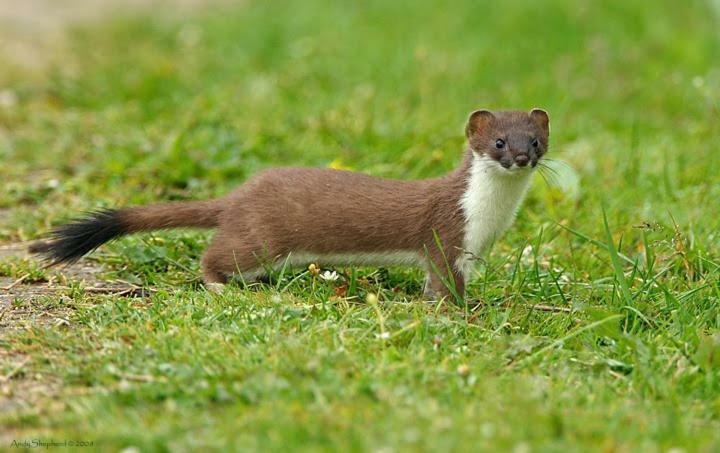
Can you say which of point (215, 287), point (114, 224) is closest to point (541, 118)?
point (215, 287)

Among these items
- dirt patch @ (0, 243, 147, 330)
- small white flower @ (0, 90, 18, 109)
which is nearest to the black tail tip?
dirt patch @ (0, 243, 147, 330)

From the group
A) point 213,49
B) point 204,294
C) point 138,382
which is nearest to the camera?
point 138,382

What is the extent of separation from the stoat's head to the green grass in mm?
370

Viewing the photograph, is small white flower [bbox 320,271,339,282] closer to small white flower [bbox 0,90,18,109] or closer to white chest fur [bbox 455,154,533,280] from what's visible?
white chest fur [bbox 455,154,533,280]

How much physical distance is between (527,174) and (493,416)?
1.74 metres

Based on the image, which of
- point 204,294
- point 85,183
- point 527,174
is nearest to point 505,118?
point 527,174

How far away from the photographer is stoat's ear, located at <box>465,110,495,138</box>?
15.8ft

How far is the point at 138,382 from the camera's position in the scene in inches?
142

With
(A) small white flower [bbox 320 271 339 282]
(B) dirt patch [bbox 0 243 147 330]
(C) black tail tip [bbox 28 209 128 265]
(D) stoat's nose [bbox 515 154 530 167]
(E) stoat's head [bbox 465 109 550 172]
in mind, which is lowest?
(B) dirt patch [bbox 0 243 147 330]

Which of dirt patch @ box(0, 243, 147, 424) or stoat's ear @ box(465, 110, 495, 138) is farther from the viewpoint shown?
stoat's ear @ box(465, 110, 495, 138)

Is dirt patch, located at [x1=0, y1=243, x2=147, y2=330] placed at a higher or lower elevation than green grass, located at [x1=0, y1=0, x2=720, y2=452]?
lower

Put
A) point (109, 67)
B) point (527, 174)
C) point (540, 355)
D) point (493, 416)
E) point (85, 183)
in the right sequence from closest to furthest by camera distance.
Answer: point (493, 416), point (540, 355), point (527, 174), point (85, 183), point (109, 67)

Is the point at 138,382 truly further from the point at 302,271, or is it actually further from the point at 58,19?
the point at 58,19

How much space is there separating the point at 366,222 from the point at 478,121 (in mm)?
671
